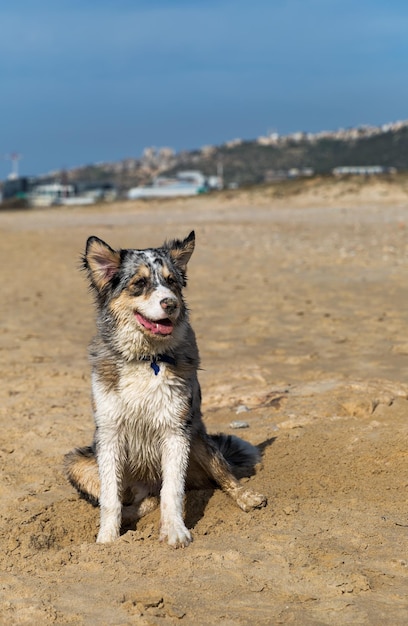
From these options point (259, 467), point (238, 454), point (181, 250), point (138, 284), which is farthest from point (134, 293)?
point (259, 467)

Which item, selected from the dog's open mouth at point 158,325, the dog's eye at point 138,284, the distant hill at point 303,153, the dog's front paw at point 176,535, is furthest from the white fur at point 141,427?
the distant hill at point 303,153

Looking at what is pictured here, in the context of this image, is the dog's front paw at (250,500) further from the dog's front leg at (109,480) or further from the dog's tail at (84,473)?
the dog's tail at (84,473)

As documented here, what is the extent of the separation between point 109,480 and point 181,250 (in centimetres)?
159

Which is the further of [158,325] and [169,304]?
[158,325]

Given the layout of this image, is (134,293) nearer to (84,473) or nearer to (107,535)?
(84,473)

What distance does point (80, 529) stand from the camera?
19.1ft

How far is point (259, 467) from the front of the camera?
21.2ft

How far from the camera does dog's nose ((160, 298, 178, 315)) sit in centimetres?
529

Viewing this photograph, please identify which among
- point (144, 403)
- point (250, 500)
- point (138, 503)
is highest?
point (144, 403)

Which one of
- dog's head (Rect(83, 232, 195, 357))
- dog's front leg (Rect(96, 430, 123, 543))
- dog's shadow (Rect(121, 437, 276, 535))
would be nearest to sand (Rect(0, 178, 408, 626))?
dog's shadow (Rect(121, 437, 276, 535))

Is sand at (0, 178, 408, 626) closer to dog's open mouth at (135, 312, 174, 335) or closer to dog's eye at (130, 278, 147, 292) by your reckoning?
dog's open mouth at (135, 312, 174, 335)

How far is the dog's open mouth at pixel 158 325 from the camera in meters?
5.44

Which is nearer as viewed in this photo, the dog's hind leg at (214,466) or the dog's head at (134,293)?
the dog's head at (134,293)

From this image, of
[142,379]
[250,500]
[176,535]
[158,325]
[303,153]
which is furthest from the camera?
[303,153]
